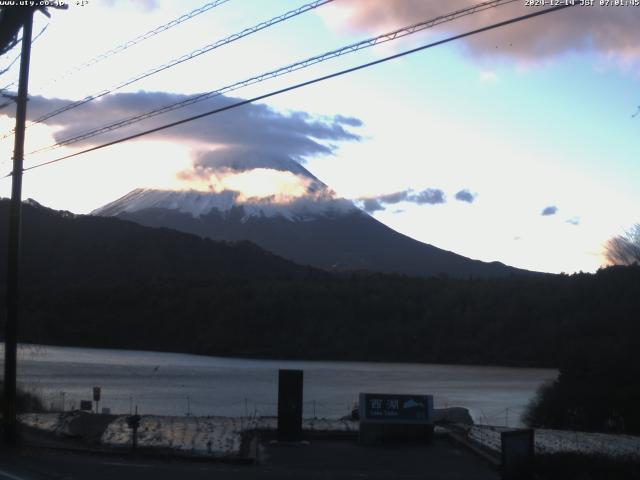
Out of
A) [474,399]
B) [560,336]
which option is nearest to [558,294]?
[560,336]

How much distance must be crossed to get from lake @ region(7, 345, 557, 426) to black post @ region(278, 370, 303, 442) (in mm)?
14755

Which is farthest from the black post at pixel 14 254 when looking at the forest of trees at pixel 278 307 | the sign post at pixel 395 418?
the forest of trees at pixel 278 307

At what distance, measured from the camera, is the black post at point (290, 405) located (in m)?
19.9

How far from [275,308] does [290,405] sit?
90.4 metres

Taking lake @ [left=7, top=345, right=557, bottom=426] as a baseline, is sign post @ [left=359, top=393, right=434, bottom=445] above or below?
above

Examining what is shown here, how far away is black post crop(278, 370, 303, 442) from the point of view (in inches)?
784

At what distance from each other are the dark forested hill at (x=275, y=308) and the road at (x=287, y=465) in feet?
253

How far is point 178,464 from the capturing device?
58.0ft

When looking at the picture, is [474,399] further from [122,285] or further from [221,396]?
[122,285]

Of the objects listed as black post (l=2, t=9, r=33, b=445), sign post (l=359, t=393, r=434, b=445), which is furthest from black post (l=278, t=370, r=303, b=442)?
black post (l=2, t=9, r=33, b=445)

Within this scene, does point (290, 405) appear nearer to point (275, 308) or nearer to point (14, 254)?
point (14, 254)

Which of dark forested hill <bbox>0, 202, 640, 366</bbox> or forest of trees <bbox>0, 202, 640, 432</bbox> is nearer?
forest of trees <bbox>0, 202, 640, 432</bbox>

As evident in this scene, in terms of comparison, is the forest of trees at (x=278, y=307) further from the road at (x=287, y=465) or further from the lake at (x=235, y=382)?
the road at (x=287, y=465)

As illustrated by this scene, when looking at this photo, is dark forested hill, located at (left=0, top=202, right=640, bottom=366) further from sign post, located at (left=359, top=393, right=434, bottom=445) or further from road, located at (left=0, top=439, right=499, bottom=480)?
road, located at (left=0, top=439, right=499, bottom=480)
